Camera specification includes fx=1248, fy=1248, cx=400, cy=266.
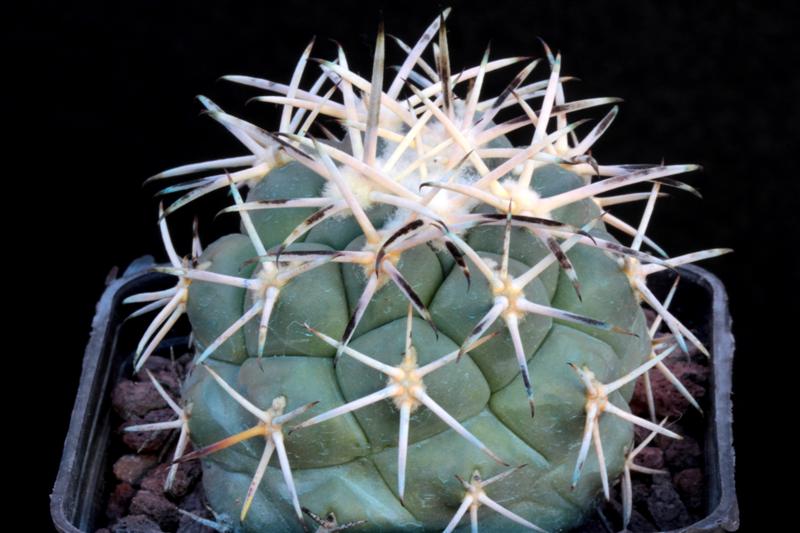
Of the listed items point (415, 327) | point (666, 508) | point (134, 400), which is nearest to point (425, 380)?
point (415, 327)

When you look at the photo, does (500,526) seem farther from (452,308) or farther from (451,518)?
(452,308)

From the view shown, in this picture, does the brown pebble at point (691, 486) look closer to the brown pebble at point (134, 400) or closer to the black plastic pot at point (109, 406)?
the black plastic pot at point (109, 406)

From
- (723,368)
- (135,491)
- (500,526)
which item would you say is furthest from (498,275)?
(135,491)

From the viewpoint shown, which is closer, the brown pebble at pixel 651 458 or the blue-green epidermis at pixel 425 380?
the blue-green epidermis at pixel 425 380

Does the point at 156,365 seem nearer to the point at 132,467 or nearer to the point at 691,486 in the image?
the point at 132,467

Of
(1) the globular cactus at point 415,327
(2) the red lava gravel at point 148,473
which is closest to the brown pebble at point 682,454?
(1) the globular cactus at point 415,327
